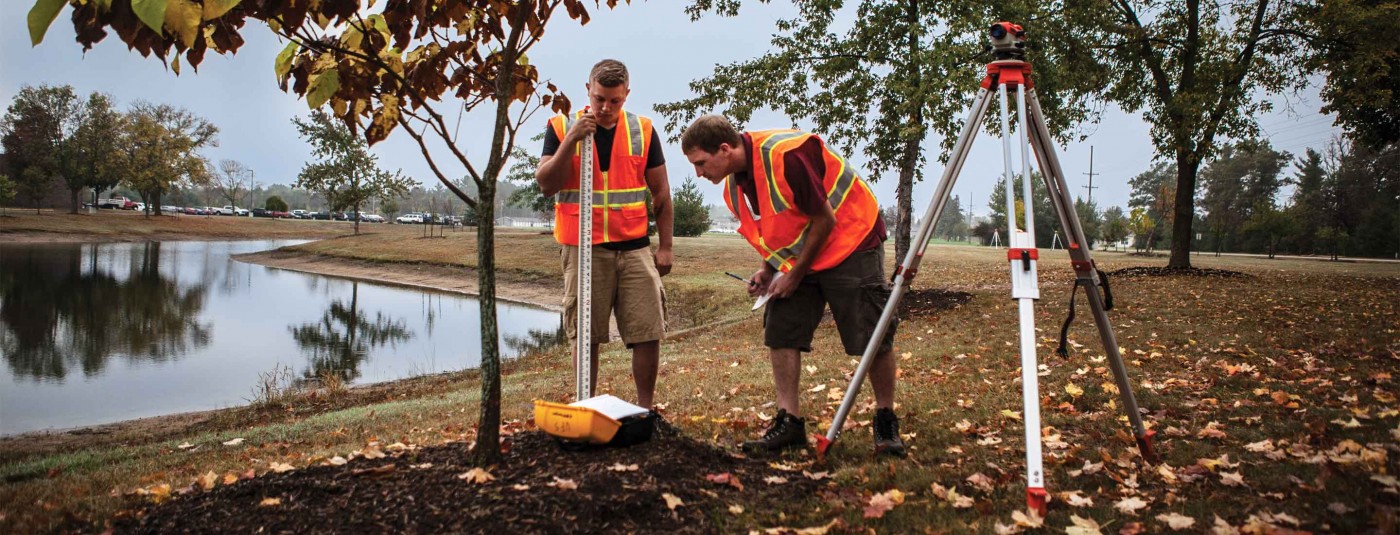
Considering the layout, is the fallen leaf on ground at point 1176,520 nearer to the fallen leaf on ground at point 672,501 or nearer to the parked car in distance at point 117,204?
the fallen leaf on ground at point 672,501

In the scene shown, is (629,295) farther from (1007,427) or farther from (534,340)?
(534,340)

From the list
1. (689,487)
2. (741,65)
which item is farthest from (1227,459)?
(741,65)

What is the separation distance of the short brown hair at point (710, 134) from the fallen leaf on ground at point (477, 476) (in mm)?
1979

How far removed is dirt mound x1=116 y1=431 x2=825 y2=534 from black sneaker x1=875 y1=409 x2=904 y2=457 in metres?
0.70

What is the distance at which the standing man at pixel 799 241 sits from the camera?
13.3ft

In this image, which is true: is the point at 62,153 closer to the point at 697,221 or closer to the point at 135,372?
the point at 697,221

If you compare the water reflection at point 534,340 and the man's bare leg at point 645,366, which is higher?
the man's bare leg at point 645,366

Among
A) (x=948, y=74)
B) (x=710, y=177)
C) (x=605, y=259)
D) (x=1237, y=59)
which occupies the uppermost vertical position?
(x=1237, y=59)

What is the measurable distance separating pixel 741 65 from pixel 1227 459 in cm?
1192

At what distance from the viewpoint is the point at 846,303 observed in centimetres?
420

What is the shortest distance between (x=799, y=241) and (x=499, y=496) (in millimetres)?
2076

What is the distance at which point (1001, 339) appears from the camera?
→ 984cm

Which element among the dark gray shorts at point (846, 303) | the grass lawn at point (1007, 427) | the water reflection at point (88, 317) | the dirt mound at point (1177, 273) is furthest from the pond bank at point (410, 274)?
the dark gray shorts at point (846, 303)

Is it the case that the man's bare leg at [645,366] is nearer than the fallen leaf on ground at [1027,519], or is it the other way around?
the fallen leaf on ground at [1027,519]
